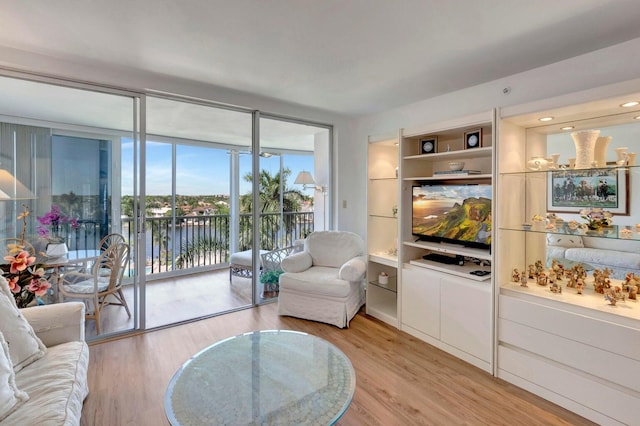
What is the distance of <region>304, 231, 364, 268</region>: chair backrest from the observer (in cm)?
372

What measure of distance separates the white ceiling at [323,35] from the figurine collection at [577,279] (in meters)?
1.57

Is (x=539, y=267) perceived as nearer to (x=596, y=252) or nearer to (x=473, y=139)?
(x=596, y=252)

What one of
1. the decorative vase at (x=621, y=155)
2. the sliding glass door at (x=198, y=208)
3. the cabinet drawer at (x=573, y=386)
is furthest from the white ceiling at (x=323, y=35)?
the cabinet drawer at (x=573, y=386)

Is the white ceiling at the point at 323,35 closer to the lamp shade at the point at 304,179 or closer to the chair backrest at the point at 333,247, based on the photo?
the chair backrest at the point at 333,247

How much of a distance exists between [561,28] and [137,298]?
4.02m

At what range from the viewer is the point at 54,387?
1440 mm

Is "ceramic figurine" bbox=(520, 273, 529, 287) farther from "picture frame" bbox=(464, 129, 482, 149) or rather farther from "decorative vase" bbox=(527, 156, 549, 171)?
"picture frame" bbox=(464, 129, 482, 149)

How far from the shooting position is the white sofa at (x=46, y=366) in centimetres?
128

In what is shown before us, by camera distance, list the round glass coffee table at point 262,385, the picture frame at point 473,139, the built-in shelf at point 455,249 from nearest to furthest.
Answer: the round glass coffee table at point 262,385 → the built-in shelf at point 455,249 → the picture frame at point 473,139

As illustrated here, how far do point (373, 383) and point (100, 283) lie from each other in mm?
2724

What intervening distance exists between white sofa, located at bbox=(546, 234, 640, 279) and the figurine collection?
1.3 inches

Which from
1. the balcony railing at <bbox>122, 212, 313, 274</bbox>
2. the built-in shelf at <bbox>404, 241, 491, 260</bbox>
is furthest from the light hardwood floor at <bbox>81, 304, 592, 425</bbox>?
the balcony railing at <bbox>122, 212, 313, 274</bbox>

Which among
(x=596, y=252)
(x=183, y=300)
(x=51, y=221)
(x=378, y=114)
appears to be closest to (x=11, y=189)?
(x=51, y=221)

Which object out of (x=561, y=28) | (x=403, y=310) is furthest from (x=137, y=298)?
(x=561, y=28)
